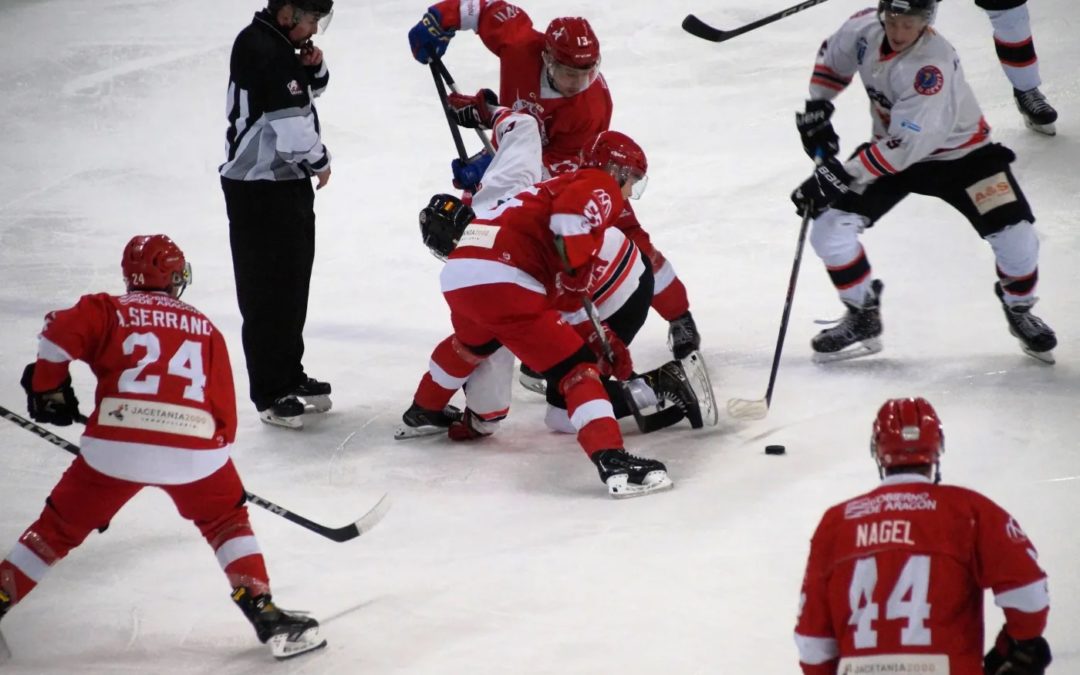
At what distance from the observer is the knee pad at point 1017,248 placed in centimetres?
446

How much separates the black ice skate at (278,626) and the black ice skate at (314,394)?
1.64 meters

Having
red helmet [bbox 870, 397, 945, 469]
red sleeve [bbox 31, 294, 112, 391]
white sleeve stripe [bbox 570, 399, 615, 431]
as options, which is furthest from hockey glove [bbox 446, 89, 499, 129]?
red helmet [bbox 870, 397, 945, 469]

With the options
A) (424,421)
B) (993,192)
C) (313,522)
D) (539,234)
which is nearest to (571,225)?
(539,234)

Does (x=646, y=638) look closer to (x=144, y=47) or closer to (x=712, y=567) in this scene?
(x=712, y=567)

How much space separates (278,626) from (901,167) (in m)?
2.51

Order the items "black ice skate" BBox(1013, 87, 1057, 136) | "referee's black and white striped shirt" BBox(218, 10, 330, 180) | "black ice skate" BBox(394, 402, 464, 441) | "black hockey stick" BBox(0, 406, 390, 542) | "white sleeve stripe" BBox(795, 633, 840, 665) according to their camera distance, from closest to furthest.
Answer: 1. "white sleeve stripe" BBox(795, 633, 840, 665)
2. "black hockey stick" BBox(0, 406, 390, 542)
3. "referee's black and white striped shirt" BBox(218, 10, 330, 180)
4. "black ice skate" BBox(394, 402, 464, 441)
5. "black ice skate" BBox(1013, 87, 1057, 136)

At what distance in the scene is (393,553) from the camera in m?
3.54

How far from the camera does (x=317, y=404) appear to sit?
15.3ft

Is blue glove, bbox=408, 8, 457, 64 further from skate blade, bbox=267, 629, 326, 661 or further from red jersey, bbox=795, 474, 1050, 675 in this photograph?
red jersey, bbox=795, 474, 1050, 675

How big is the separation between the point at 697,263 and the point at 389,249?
4.56 feet

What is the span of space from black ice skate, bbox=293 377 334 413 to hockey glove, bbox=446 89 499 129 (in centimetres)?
104

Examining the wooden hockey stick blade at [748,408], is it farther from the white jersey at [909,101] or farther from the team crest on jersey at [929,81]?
the team crest on jersey at [929,81]

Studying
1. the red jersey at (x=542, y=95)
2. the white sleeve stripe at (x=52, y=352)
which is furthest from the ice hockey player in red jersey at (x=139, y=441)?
the red jersey at (x=542, y=95)

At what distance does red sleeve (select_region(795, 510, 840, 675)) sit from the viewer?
218cm
